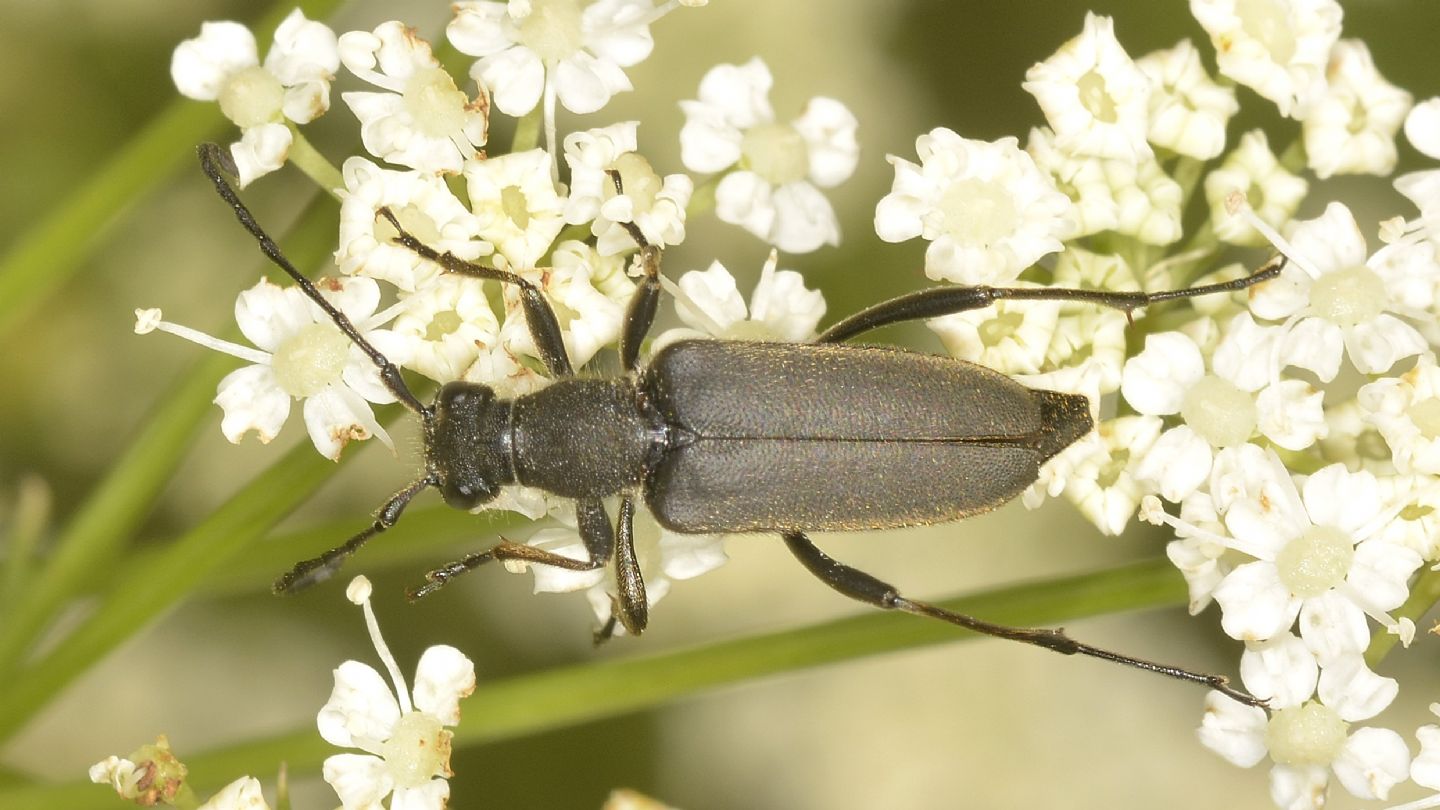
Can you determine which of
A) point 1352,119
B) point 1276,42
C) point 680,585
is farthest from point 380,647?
point 1352,119

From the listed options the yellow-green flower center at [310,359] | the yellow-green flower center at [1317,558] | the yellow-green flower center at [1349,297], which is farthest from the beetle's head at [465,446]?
the yellow-green flower center at [1349,297]

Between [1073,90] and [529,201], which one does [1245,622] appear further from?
[529,201]

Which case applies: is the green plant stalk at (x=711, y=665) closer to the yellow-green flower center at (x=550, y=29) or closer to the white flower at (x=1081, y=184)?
the white flower at (x=1081, y=184)

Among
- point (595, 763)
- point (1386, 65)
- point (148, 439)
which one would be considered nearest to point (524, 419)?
point (148, 439)

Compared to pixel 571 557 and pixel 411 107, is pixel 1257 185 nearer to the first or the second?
pixel 571 557

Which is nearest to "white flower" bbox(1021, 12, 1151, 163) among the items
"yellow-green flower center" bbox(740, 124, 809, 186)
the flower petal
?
"yellow-green flower center" bbox(740, 124, 809, 186)

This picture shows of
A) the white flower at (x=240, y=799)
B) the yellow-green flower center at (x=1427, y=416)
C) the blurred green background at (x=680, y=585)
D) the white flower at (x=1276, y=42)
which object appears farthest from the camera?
the blurred green background at (x=680, y=585)

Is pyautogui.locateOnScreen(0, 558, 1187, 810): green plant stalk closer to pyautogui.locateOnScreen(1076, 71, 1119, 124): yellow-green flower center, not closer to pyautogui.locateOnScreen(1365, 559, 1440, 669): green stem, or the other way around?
pyautogui.locateOnScreen(1365, 559, 1440, 669): green stem
